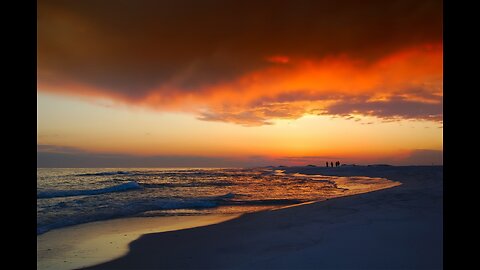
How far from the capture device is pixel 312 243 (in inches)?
278

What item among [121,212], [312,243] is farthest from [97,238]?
[312,243]

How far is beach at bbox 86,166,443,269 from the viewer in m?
5.94

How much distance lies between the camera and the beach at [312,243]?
5.94 metres

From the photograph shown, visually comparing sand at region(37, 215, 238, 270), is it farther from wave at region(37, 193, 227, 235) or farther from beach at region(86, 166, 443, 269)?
wave at region(37, 193, 227, 235)

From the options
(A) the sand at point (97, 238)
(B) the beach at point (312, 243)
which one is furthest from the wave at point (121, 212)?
(B) the beach at point (312, 243)

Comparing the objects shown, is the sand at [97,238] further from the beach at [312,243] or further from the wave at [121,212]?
the wave at [121,212]

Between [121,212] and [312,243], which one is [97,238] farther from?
[312,243]

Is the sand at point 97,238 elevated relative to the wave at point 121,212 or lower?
elevated

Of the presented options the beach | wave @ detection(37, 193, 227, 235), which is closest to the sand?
the beach
